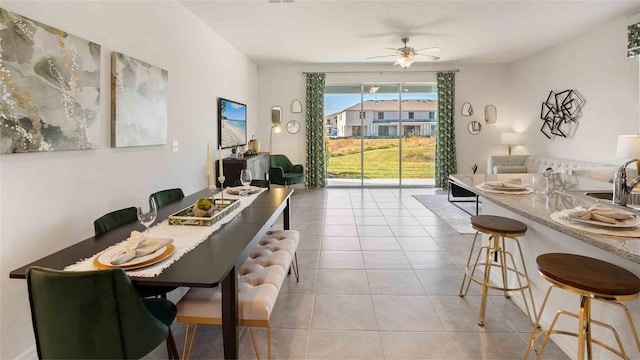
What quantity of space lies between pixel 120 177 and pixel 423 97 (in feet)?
23.0

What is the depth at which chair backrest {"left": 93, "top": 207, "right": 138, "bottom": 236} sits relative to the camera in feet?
6.40

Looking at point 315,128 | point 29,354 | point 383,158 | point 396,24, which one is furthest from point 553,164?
point 29,354

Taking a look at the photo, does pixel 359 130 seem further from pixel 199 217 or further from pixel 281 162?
pixel 199 217

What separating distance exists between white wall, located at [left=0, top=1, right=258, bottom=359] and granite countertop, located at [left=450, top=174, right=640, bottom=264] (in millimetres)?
2759

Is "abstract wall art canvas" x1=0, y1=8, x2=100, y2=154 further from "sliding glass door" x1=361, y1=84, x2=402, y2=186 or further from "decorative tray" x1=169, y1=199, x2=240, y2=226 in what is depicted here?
"sliding glass door" x1=361, y1=84, x2=402, y2=186

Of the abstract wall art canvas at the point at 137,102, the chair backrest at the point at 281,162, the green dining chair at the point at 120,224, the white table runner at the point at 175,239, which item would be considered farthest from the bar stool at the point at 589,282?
the chair backrest at the point at 281,162

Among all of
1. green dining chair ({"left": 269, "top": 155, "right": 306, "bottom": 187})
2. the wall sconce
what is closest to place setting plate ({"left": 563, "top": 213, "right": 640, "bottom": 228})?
green dining chair ({"left": 269, "top": 155, "right": 306, "bottom": 187})

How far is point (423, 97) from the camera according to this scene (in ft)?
27.0

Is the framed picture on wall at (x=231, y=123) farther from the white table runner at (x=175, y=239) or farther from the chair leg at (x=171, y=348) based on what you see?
the chair leg at (x=171, y=348)

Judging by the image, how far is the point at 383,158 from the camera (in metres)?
8.45

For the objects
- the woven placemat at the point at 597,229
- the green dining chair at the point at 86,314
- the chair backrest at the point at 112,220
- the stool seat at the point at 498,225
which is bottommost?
the green dining chair at the point at 86,314

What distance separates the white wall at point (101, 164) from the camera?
6.23 feet

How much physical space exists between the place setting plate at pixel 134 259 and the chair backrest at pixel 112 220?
1.30ft

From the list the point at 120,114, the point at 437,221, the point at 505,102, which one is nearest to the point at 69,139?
→ the point at 120,114
